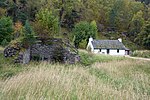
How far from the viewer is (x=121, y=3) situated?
248ft

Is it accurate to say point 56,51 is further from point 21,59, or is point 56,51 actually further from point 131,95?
point 131,95

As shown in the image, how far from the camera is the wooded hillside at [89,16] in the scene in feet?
182

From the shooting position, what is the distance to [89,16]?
69562 mm

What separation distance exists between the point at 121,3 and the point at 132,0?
990cm

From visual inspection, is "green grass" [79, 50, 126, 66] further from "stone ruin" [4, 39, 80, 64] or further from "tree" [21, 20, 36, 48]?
"tree" [21, 20, 36, 48]

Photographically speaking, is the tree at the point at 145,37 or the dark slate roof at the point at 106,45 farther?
the tree at the point at 145,37

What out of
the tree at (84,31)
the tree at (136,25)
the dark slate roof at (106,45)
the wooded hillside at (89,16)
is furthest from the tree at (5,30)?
the tree at (136,25)

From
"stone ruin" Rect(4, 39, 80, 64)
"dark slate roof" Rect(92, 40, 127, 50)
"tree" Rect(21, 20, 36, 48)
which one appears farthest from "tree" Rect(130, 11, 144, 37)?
"tree" Rect(21, 20, 36, 48)

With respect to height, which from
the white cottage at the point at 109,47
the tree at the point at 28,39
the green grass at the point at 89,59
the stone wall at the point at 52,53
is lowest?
the white cottage at the point at 109,47

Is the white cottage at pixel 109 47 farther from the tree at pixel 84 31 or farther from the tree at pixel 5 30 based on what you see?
the tree at pixel 5 30

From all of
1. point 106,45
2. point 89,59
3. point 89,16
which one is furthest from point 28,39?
point 89,16

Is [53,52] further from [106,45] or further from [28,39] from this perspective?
[106,45]

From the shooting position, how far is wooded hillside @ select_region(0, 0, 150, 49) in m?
55.6

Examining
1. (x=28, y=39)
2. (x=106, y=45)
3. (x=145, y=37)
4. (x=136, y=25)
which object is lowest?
(x=106, y=45)
